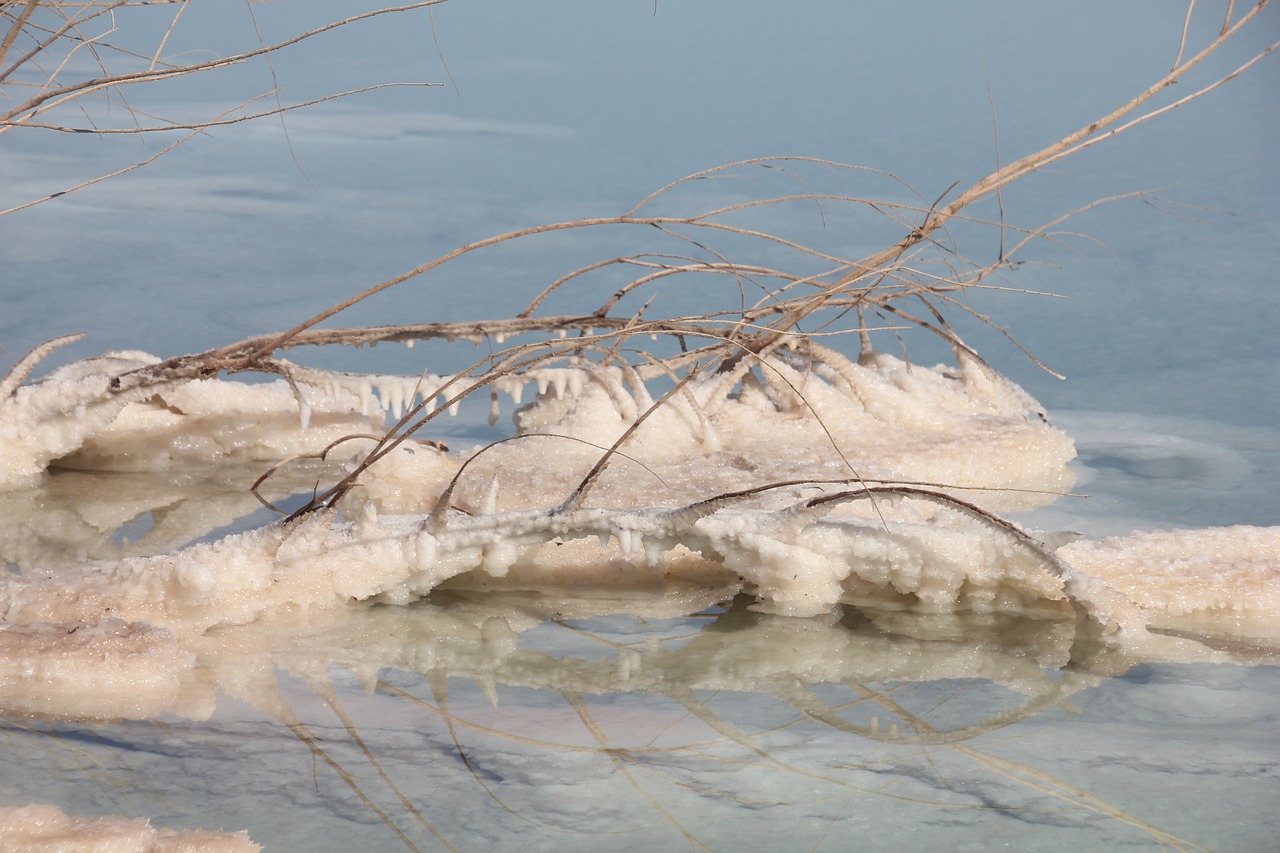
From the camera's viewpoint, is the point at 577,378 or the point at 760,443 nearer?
the point at 760,443

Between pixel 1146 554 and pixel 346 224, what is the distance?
2.73 m

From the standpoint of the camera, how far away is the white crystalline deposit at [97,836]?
938 mm

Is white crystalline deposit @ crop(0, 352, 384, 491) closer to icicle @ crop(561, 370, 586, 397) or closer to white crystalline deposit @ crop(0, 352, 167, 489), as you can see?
white crystalline deposit @ crop(0, 352, 167, 489)

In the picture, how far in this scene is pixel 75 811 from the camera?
995 millimetres

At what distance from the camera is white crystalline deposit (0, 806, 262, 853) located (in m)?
0.94

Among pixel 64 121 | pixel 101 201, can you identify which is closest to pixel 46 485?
pixel 101 201

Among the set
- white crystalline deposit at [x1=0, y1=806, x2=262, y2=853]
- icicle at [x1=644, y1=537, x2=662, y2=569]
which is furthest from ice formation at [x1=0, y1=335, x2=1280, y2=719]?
white crystalline deposit at [x1=0, y1=806, x2=262, y2=853]

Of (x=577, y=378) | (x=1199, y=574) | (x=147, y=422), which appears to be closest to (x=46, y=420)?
(x=147, y=422)

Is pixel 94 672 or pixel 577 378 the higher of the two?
pixel 577 378

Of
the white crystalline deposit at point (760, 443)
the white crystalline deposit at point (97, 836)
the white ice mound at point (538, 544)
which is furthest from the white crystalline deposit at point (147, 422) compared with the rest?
the white crystalline deposit at point (97, 836)

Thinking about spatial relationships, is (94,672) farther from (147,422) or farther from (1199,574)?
(1199,574)

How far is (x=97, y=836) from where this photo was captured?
0.95m

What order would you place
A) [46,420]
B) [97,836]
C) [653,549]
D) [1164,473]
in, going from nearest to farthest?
[97,836], [653,549], [46,420], [1164,473]

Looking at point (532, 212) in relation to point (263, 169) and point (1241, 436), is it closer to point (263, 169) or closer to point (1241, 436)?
point (263, 169)
